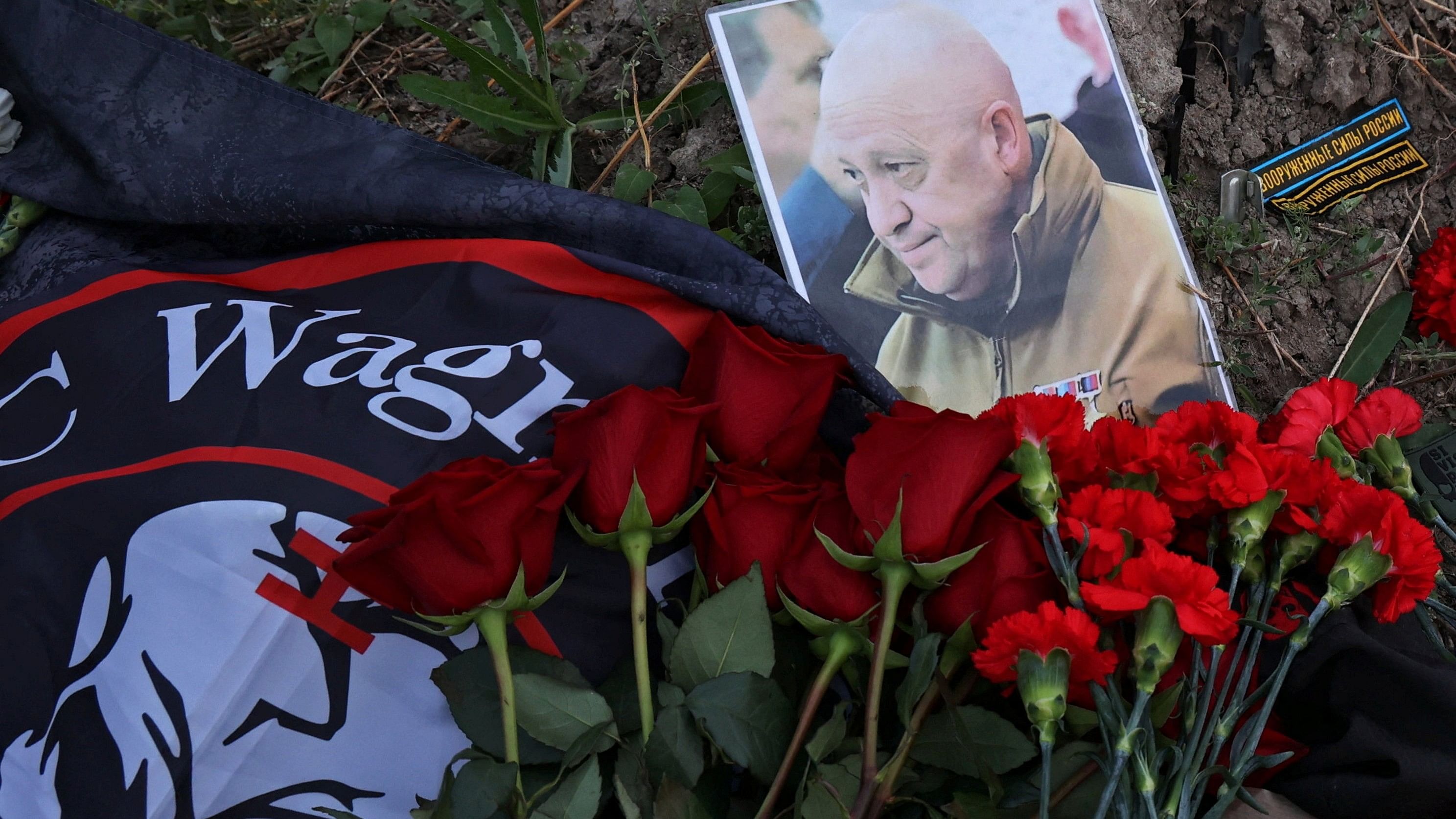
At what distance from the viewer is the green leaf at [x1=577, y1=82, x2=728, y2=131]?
37.2 inches

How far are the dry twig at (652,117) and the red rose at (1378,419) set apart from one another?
2.05 feet

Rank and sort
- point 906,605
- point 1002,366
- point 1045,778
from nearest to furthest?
1. point 1045,778
2. point 906,605
3. point 1002,366

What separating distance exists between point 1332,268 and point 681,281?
2.42ft

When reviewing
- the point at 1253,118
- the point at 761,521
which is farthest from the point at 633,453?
the point at 1253,118

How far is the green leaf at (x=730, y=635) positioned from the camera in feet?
1.54

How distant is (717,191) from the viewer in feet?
2.97

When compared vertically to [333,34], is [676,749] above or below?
below

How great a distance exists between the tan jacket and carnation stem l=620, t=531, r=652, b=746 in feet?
1.14

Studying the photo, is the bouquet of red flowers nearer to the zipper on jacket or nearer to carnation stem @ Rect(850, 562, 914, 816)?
carnation stem @ Rect(850, 562, 914, 816)

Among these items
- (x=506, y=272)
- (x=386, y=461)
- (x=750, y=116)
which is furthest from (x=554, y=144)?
(x=386, y=461)

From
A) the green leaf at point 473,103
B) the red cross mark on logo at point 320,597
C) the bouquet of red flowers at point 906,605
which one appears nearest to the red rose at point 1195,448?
the bouquet of red flowers at point 906,605

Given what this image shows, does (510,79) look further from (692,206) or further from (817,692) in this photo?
(817,692)

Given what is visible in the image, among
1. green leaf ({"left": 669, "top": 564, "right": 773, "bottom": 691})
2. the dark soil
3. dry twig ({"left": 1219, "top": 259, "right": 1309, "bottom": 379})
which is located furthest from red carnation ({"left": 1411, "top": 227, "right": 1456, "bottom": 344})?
green leaf ({"left": 669, "top": 564, "right": 773, "bottom": 691})

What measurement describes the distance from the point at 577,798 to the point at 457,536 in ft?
0.41
